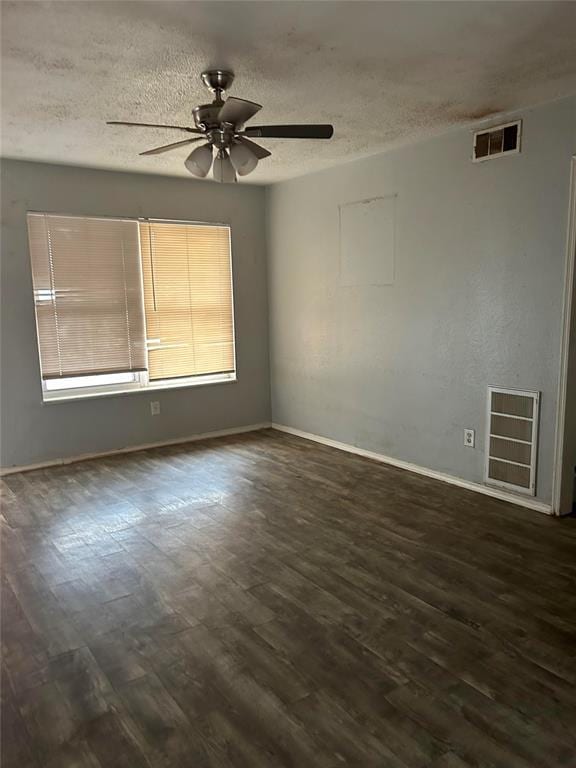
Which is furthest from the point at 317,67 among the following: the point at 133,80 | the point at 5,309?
the point at 5,309

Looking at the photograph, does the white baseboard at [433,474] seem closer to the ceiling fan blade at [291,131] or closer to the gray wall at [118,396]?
the gray wall at [118,396]

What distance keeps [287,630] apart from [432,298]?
8.71ft

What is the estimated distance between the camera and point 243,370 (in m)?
5.83

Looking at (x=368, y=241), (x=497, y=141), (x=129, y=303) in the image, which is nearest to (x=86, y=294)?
(x=129, y=303)

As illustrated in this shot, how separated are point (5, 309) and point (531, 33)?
3966 millimetres

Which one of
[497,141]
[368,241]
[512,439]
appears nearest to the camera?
[497,141]

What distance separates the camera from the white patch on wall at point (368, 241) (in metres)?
4.43

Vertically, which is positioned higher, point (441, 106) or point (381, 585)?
point (441, 106)

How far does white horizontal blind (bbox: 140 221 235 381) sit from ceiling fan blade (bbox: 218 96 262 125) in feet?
8.72

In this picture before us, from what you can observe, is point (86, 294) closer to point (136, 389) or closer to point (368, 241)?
point (136, 389)

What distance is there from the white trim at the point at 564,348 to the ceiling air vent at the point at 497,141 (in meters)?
0.43

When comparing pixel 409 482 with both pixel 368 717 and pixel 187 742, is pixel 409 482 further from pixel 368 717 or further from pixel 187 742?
pixel 187 742

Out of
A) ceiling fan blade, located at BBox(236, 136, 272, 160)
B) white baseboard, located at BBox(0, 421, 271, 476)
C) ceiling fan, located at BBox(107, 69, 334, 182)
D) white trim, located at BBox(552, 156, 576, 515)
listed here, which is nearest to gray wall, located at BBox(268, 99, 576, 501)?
white trim, located at BBox(552, 156, 576, 515)

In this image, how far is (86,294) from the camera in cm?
479
